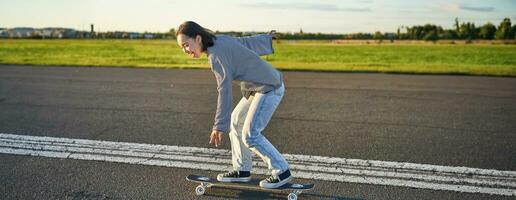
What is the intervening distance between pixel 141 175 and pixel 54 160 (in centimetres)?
129

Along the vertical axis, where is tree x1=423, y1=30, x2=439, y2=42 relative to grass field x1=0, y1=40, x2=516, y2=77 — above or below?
above

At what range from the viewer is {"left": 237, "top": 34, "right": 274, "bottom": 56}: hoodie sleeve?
4328 mm

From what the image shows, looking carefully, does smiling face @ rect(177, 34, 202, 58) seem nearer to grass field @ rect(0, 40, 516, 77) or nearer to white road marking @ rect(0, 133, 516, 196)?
white road marking @ rect(0, 133, 516, 196)

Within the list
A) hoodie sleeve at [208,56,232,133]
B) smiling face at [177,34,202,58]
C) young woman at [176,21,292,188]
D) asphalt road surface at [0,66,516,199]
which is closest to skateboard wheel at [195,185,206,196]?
asphalt road surface at [0,66,516,199]

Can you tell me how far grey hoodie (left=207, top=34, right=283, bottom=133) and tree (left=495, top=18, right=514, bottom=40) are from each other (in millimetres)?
126855

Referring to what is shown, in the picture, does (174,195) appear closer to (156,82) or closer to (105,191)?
(105,191)

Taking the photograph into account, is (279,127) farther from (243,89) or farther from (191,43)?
(191,43)

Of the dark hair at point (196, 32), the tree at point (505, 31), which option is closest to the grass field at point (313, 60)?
the dark hair at point (196, 32)

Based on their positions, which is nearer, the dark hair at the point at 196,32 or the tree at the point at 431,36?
the dark hair at the point at 196,32

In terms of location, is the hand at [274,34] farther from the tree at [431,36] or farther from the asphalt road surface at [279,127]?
the tree at [431,36]

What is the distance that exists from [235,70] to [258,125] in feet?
1.81

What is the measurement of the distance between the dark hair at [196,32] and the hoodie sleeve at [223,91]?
0.13 meters

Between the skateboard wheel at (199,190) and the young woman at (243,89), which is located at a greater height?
the young woman at (243,89)

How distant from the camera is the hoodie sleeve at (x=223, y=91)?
387 cm
